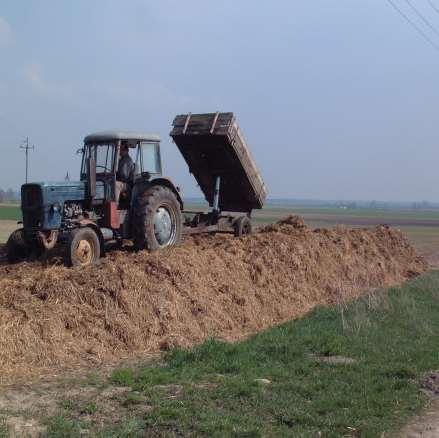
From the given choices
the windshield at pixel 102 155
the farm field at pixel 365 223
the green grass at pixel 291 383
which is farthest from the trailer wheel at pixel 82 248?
the farm field at pixel 365 223

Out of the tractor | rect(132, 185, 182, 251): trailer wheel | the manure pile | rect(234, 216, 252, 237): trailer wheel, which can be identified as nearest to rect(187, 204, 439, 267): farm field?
rect(234, 216, 252, 237): trailer wheel

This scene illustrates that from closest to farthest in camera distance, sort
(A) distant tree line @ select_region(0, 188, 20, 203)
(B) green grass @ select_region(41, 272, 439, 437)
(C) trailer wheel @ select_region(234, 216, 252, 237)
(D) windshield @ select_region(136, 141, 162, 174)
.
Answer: (B) green grass @ select_region(41, 272, 439, 437), (D) windshield @ select_region(136, 141, 162, 174), (C) trailer wheel @ select_region(234, 216, 252, 237), (A) distant tree line @ select_region(0, 188, 20, 203)

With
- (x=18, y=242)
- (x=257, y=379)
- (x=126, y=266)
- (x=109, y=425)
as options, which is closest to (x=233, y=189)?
(x=18, y=242)

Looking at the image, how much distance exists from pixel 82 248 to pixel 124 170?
2.47 meters

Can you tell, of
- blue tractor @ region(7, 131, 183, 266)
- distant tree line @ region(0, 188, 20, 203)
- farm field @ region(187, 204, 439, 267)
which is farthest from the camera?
distant tree line @ region(0, 188, 20, 203)

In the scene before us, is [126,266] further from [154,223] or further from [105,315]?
[154,223]

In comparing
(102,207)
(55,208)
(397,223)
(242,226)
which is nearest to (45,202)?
(55,208)

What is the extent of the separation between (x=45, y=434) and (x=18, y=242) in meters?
7.20

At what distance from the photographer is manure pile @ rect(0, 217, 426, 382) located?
796 centimetres

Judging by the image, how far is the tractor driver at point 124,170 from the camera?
41.4 feet

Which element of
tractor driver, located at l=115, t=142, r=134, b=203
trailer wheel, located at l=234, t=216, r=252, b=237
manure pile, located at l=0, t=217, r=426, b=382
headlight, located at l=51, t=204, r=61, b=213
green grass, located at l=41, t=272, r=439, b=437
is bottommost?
green grass, located at l=41, t=272, r=439, b=437

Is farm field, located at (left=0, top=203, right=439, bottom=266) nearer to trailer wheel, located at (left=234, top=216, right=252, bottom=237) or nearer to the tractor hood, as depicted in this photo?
trailer wheel, located at (left=234, top=216, right=252, bottom=237)

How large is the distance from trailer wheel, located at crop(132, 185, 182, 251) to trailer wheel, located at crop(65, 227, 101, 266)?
4.29ft

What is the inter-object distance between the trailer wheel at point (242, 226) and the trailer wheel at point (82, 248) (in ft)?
18.4
